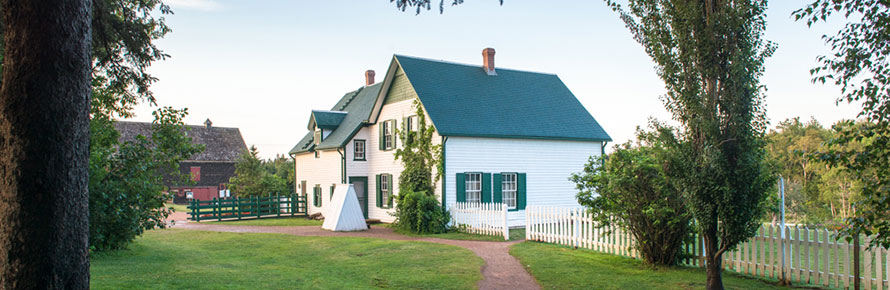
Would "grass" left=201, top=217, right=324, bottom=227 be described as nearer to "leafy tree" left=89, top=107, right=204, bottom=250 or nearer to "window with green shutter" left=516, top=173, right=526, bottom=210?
"window with green shutter" left=516, top=173, right=526, bottom=210

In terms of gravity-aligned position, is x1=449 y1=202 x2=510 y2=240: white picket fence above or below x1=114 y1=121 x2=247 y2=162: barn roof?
A: below

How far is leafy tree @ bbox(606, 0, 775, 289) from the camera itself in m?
7.73

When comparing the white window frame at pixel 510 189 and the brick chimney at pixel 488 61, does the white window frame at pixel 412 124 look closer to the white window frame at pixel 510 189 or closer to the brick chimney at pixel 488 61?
the white window frame at pixel 510 189

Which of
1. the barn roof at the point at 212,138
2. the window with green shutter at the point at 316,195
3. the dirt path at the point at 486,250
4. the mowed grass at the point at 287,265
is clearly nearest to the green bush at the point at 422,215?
the dirt path at the point at 486,250

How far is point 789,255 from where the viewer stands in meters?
9.30

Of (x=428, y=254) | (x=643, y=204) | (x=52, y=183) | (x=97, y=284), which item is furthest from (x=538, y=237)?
(x=52, y=183)

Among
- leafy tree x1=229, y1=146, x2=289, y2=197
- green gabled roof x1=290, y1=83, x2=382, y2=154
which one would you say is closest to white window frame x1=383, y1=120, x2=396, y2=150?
green gabled roof x1=290, y1=83, x2=382, y2=154

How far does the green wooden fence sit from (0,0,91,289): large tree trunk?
21650 millimetres

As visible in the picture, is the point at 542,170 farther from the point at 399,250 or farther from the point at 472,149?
the point at 399,250

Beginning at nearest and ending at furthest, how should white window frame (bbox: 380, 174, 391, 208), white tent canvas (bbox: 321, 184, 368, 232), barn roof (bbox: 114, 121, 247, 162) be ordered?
white tent canvas (bbox: 321, 184, 368, 232)
white window frame (bbox: 380, 174, 391, 208)
barn roof (bbox: 114, 121, 247, 162)

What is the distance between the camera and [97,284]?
763 cm

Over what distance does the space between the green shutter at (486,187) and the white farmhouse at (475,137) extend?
36 mm

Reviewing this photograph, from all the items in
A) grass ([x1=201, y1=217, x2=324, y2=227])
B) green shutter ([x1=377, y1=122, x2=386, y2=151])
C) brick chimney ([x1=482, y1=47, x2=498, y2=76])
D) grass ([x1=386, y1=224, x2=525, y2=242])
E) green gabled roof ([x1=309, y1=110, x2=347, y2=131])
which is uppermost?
brick chimney ([x1=482, y1=47, x2=498, y2=76])

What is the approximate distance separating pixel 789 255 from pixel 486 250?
675 cm
